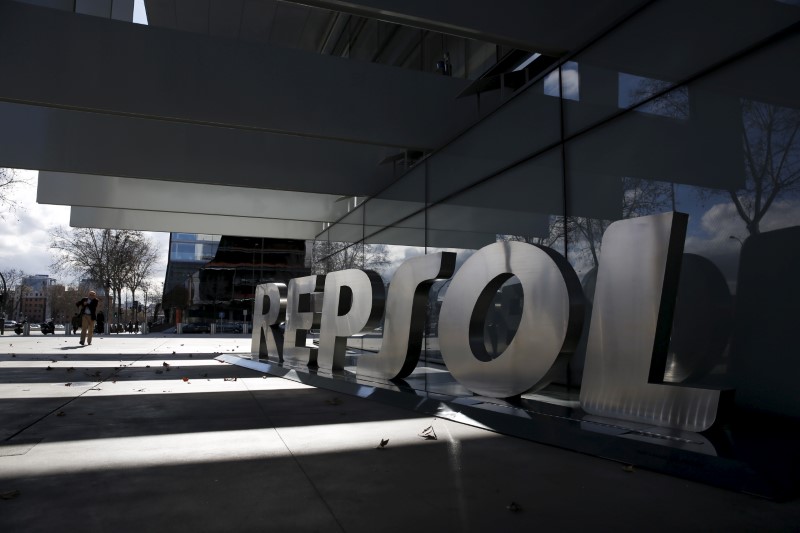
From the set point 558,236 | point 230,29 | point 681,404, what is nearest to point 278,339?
point 558,236

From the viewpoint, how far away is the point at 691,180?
5.83m

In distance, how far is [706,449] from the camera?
3637mm

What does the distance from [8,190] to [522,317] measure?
22.6 meters

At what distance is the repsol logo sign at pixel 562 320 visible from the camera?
171 inches

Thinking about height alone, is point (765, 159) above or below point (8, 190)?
below

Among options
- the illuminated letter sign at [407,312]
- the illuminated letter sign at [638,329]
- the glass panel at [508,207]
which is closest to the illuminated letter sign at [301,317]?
the illuminated letter sign at [407,312]

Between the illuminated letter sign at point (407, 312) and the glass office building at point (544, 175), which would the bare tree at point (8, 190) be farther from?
the illuminated letter sign at point (407, 312)

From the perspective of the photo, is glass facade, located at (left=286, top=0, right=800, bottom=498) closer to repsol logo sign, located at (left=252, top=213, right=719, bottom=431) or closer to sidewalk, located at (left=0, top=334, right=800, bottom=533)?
repsol logo sign, located at (left=252, top=213, right=719, bottom=431)

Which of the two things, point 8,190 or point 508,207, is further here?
point 8,190

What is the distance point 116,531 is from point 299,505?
0.85 m

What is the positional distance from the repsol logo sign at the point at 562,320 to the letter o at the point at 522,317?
0.4 inches

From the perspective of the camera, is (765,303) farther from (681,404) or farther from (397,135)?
(397,135)

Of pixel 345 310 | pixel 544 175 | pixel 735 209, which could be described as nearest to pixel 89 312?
pixel 345 310

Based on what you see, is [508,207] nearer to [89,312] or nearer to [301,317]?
[301,317]
